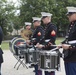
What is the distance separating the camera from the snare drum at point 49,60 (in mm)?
6002

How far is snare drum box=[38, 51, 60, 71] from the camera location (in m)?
6.00

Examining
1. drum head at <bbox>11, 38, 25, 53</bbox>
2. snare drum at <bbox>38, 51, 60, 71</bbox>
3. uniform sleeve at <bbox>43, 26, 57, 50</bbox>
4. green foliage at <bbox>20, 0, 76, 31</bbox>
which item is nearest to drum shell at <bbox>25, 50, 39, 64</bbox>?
uniform sleeve at <bbox>43, 26, 57, 50</bbox>

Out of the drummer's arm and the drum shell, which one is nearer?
the drummer's arm

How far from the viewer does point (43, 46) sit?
22.5ft

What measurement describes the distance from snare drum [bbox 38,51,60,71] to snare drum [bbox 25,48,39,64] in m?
1.75

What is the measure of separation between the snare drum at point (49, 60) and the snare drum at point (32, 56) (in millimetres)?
1754

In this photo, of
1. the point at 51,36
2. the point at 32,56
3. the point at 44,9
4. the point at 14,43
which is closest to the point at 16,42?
the point at 14,43

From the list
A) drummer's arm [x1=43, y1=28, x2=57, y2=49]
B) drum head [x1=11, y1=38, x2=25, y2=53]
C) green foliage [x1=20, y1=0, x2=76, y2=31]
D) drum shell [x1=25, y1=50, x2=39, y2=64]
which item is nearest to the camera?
drummer's arm [x1=43, y1=28, x2=57, y2=49]

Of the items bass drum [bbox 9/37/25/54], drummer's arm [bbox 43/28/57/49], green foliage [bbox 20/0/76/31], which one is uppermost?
drummer's arm [bbox 43/28/57/49]

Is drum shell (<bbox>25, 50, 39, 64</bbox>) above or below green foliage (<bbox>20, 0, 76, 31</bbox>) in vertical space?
above

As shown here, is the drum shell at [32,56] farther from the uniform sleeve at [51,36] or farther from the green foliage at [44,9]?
the green foliage at [44,9]

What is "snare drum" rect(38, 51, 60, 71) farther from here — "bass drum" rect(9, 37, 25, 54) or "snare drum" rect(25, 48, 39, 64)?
"bass drum" rect(9, 37, 25, 54)

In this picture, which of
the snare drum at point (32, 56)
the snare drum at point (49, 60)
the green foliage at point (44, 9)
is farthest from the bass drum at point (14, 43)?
the green foliage at point (44, 9)

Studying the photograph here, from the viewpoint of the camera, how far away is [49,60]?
6090 millimetres
